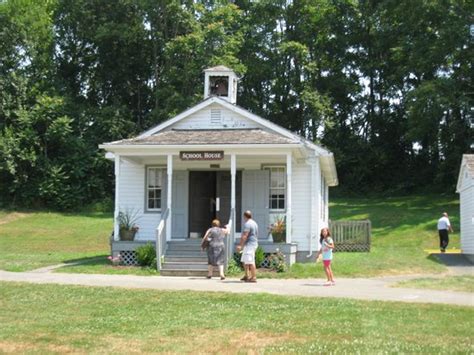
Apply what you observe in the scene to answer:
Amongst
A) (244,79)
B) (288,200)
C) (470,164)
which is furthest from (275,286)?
(244,79)

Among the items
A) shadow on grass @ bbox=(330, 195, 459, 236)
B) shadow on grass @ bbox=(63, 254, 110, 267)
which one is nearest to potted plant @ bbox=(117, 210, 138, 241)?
shadow on grass @ bbox=(63, 254, 110, 267)

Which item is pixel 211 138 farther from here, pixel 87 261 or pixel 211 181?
pixel 87 261

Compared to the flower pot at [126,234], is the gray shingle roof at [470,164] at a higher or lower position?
higher

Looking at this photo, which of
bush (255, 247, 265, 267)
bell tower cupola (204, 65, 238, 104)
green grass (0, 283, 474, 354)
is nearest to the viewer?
green grass (0, 283, 474, 354)

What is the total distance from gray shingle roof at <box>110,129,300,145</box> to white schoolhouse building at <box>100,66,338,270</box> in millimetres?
31

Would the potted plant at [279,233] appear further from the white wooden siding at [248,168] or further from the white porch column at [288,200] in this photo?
the white wooden siding at [248,168]

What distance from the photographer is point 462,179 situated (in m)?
28.1

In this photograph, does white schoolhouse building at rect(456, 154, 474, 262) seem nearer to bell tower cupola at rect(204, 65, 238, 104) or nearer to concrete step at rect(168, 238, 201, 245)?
bell tower cupola at rect(204, 65, 238, 104)

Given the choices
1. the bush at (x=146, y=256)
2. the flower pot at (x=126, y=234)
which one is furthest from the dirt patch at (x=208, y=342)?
the flower pot at (x=126, y=234)

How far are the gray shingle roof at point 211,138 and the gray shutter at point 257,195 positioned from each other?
60.2 inches

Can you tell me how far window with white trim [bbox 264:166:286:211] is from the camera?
897 inches

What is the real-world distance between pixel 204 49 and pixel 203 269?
3047cm

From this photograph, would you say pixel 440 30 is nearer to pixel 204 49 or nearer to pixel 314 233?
pixel 204 49

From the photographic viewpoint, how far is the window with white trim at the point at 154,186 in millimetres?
→ 23266
